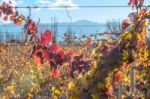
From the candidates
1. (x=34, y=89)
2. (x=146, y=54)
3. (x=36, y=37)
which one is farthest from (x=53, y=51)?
(x=34, y=89)

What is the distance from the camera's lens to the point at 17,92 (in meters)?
7.47

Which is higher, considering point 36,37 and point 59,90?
point 36,37

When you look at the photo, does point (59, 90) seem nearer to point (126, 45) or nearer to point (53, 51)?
point (53, 51)

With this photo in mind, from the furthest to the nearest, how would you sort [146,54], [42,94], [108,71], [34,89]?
1. [42,94]
2. [34,89]
3. [146,54]
4. [108,71]

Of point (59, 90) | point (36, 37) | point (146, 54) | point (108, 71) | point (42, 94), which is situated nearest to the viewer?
point (108, 71)

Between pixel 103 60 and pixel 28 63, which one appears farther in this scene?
pixel 28 63

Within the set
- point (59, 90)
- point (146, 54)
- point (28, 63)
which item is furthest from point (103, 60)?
point (28, 63)

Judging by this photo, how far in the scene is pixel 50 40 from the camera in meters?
3.00

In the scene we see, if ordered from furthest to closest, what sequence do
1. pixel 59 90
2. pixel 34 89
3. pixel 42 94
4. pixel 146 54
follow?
pixel 42 94 → pixel 34 89 → pixel 59 90 → pixel 146 54

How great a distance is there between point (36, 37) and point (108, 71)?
104cm

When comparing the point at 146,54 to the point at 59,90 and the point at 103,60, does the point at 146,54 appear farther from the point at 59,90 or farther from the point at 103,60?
the point at 59,90

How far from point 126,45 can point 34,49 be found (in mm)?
747

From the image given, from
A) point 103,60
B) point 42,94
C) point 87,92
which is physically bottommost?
point 42,94

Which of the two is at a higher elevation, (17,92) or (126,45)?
(126,45)
